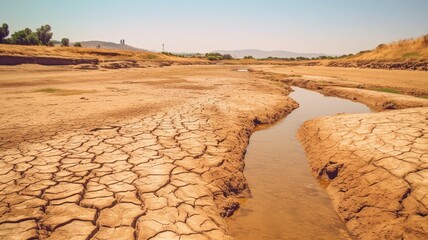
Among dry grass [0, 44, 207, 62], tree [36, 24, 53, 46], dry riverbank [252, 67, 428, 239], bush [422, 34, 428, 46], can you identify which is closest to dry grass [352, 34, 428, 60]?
bush [422, 34, 428, 46]

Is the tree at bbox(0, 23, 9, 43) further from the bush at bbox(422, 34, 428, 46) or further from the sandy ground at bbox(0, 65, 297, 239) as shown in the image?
the bush at bbox(422, 34, 428, 46)

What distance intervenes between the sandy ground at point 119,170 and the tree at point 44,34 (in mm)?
47911

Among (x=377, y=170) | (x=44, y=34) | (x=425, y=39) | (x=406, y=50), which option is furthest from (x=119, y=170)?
(x=44, y=34)

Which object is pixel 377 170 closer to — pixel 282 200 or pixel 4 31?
pixel 282 200

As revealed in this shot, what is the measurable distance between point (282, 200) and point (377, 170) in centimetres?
119

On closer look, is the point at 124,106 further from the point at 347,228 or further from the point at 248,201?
the point at 347,228

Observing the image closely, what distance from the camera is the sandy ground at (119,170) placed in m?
2.34

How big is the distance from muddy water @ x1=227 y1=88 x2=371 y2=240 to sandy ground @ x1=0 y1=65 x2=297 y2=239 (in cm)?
22

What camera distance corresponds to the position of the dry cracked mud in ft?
8.34

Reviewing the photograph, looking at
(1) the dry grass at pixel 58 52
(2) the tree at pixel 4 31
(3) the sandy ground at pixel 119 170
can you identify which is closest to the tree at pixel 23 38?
(2) the tree at pixel 4 31

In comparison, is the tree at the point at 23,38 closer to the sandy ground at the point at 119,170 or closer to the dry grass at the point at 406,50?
the sandy ground at the point at 119,170

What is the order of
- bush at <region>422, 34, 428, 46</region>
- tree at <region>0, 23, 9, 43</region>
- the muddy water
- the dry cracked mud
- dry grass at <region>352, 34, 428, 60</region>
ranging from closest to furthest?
the dry cracked mud, the muddy water, dry grass at <region>352, 34, 428, 60</region>, bush at <region>422, 34, 428, 46</region>, tree at <region>0, 23, 9, 43</region>

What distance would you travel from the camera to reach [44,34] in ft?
150

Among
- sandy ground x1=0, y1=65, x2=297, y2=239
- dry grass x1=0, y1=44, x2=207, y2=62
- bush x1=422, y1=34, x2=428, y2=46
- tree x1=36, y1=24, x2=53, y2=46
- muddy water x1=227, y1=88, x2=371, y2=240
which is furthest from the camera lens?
tree x1=36, y1=24, x2=53, y2=46
